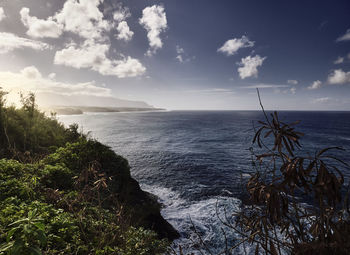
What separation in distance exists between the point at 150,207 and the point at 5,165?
254 inches

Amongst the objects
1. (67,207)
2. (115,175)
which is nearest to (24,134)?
(115,175)

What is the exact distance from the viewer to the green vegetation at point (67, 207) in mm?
2924

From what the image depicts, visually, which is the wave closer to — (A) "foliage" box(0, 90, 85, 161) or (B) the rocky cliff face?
(B) the rocky cliff face

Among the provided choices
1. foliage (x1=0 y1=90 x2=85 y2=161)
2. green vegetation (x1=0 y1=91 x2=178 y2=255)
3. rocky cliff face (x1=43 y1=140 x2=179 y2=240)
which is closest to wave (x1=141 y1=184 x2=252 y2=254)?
rocky cliff face (x1=43 y1=140 x2=179 y2=240)

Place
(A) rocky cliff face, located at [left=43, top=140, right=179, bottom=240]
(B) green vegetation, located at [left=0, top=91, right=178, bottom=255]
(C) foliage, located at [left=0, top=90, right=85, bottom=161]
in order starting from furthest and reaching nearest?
(C) foliage, located at [left=0, top=90, right=85, bottom=161] → (A) rocky cliff face, located at [left=43, top=140, right=179, bottom=240] → (B) green vegetation, located at [left=0, top=91, right=178, bottom=255]

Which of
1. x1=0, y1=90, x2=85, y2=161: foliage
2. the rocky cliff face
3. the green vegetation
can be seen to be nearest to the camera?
the green vegetation

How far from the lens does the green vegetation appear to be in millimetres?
2924

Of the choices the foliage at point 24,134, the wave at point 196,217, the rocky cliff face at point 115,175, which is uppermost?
the foliage at point 24,134

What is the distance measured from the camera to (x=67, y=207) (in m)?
4.64

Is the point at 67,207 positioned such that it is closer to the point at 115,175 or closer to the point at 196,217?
the point at 115,175

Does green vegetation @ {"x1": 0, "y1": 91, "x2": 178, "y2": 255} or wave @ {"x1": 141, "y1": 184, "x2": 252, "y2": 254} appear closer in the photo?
green vegetation @ {"x1": 0, "y1": 91, "x2": 178, "y2": 255}

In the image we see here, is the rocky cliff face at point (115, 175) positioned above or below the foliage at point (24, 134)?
below

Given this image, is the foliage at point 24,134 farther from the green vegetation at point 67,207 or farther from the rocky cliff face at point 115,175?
the rocky cliff face at point 115,175

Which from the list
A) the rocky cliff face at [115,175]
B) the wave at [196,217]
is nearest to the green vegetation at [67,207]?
the rocky cliff face at [115,175]
